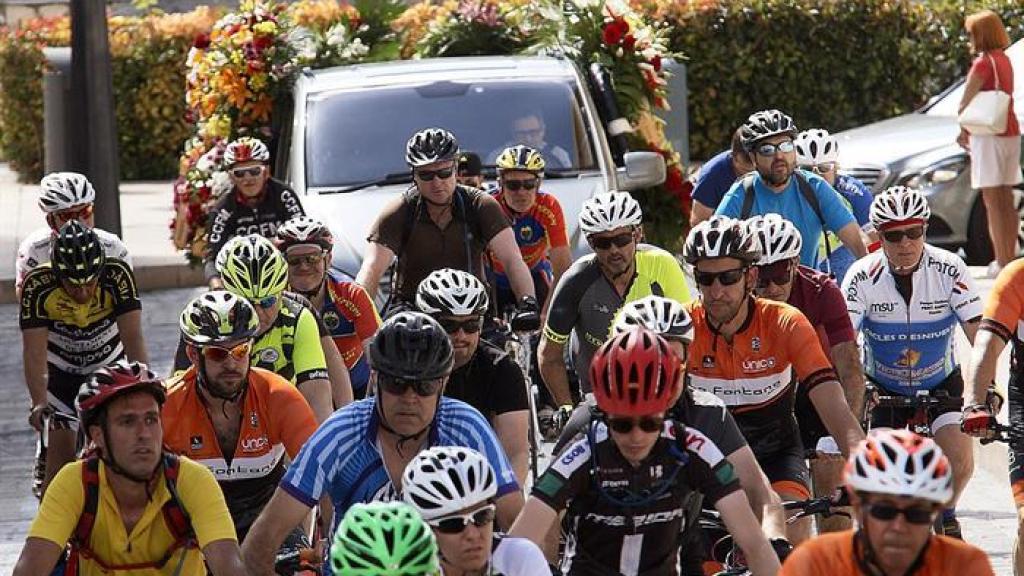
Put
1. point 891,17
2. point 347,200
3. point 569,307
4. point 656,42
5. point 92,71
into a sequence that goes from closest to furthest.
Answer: point 569,307 < point 347,200 < point 92,71 < point 656,42 < point 891,17

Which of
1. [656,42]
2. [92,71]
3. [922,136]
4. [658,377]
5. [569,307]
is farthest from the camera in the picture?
[922,136]

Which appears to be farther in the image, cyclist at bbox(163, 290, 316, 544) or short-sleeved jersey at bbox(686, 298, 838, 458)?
short-sleeved jersey at bbox(686, 298, 838, 458)

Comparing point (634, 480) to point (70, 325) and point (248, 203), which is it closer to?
point (70, 325)

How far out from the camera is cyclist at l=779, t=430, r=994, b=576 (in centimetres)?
518

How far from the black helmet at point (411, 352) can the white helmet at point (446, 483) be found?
28.9 inches

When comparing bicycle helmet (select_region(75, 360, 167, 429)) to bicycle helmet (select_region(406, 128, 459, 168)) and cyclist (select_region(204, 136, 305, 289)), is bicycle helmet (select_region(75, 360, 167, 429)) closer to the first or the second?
bicycle helmet (select_region(406, 128, 459, 168))

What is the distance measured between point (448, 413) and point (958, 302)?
355 cm

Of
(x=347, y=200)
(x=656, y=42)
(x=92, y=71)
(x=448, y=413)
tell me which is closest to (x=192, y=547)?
(x=448, y=413)

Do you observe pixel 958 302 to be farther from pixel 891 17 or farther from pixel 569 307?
pixel 891 17

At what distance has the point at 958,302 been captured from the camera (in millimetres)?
9508

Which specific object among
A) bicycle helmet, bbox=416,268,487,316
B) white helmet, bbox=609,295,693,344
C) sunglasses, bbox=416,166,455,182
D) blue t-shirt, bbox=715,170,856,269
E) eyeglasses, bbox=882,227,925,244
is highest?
white helmet, bbox=609,295,693,344

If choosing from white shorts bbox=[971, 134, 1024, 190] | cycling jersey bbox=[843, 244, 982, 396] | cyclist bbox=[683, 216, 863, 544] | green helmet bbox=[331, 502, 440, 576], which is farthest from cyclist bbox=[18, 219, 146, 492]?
white shorts bbox=[971, 134, 1024, 190]

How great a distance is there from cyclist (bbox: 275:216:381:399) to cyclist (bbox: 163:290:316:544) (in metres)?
2.06

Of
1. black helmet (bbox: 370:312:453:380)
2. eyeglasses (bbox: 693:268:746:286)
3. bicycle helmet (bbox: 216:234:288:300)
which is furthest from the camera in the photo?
bicycle helmet (bbox: 216:234:288:300)
